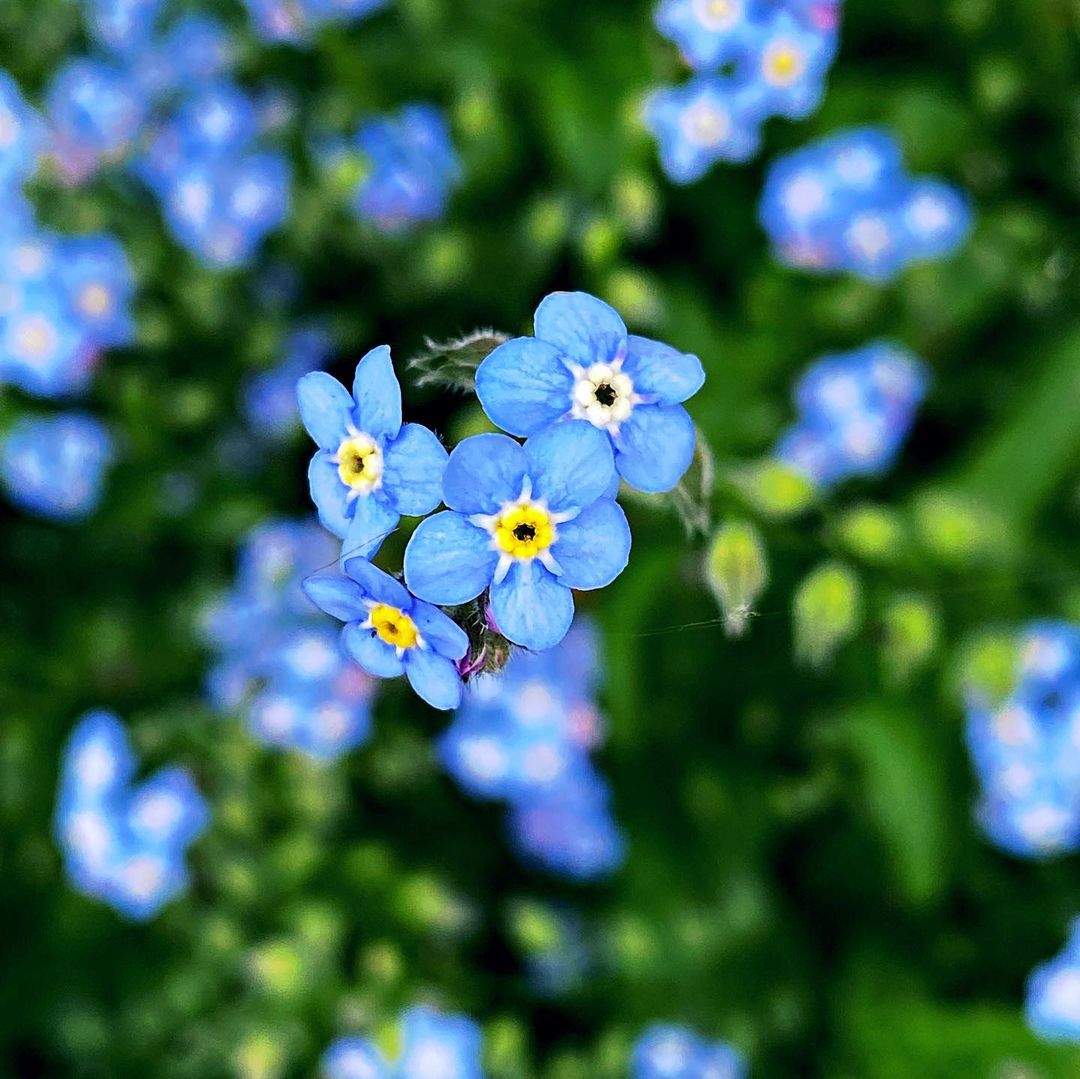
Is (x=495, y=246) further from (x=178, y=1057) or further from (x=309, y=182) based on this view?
(x=178, y=1057)

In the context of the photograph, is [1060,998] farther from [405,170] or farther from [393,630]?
[405,170]

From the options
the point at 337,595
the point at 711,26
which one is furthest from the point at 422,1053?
the point at 711,26

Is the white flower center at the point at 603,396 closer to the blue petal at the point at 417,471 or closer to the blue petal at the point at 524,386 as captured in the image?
the blue petal at the point at 524,386

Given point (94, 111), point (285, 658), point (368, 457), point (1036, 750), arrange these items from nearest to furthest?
point (368, 457) < point (1036, 750) < point (285, 658) < point (94, 111)

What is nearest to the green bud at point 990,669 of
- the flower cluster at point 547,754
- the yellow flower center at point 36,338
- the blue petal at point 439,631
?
the flower cluster at point 547,754

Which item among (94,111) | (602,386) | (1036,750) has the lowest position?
(1036,750)

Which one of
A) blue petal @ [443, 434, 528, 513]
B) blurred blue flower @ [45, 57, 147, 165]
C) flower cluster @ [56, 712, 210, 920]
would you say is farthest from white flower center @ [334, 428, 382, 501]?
blurred blue flower @ [45, 57, 147, 165]
